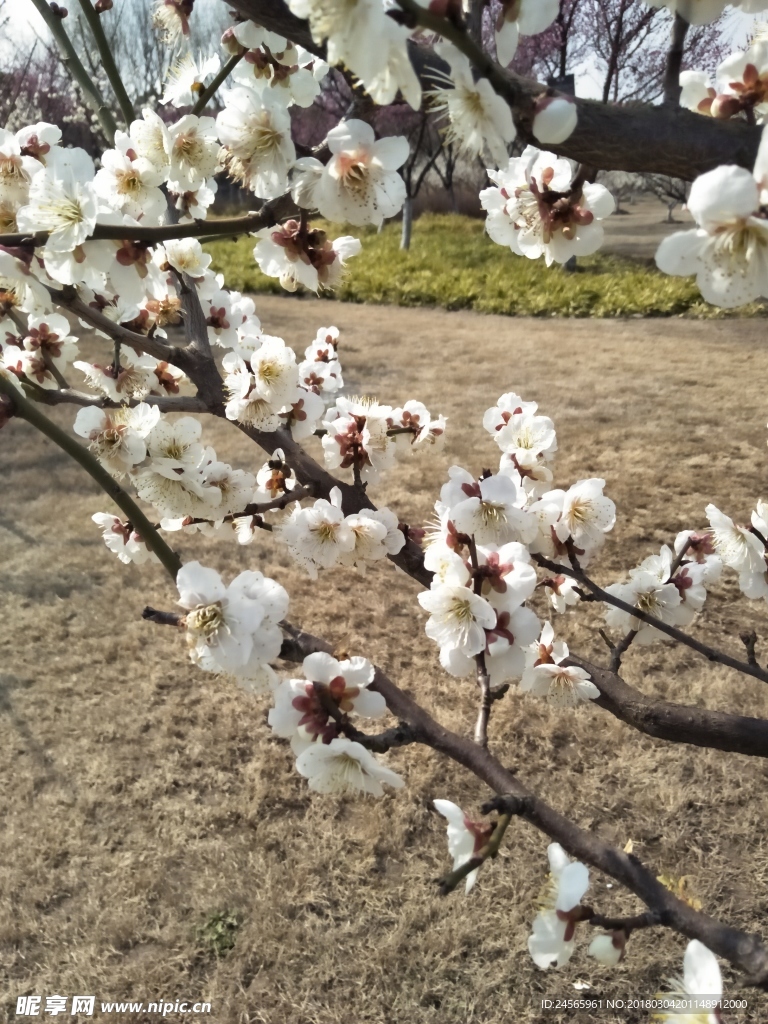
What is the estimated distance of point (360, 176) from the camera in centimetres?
68

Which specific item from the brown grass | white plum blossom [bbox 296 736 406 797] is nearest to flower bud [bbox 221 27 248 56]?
white plum blossom [bbox 296 736 406 797]

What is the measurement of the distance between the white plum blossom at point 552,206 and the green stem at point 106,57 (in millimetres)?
616

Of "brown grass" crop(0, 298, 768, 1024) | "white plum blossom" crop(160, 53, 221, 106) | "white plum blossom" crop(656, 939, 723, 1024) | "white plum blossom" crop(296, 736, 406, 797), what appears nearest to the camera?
"white plum blossom" crop(656, 939, 723, 1024)

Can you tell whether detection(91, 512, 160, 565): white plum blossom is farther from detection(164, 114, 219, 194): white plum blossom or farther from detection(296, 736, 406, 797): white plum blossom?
detection(296, 736, 406, 797): white plum blossom

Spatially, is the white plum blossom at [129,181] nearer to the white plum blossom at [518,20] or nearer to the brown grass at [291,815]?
the white plum blossom at [518,20]

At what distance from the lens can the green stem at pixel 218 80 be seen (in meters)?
0.94

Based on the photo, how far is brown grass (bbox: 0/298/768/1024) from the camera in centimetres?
143

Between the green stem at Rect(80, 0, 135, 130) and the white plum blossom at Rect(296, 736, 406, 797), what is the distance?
A: 0.94 m

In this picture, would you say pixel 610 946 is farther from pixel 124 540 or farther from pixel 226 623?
pixel 124 540

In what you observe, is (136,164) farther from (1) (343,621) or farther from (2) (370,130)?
(1) (343,621)

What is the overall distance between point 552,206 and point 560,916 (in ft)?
2.12

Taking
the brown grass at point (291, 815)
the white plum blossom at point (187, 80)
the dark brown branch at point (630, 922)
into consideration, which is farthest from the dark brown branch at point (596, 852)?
the white plum blossom at point (187, 80)

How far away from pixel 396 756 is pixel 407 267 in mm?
7130

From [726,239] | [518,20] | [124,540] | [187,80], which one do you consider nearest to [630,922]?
[726,239]
